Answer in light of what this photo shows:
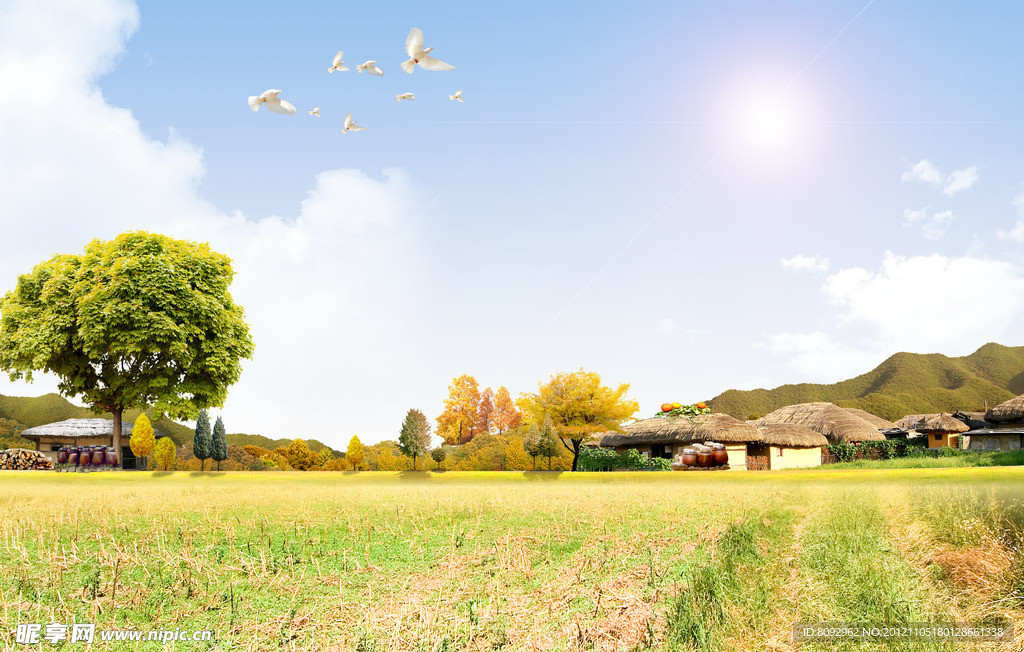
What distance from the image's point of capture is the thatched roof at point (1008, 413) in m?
35.6

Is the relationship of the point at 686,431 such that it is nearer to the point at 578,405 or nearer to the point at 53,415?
the point at 578,405

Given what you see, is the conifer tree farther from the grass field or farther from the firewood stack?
the grass field

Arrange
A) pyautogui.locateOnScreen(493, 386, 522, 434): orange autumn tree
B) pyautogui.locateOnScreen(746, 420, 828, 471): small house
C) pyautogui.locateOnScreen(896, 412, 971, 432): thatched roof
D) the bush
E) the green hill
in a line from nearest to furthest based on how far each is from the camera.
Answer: the bush
pyautogui.locateOnScreen(746, 420, 828, 471): small house
pyautogui.locateOnScreen(896, 412, 971, 432): thatched roof
pyautogui.locateOnScreen(493, 386, 522, 434): orange autumn tree
the green hill

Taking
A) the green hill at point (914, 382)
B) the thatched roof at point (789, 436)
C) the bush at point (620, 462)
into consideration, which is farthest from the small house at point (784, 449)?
the green hill at point (914, 382)

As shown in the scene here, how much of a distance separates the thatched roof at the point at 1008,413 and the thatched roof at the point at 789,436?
30.1 ft

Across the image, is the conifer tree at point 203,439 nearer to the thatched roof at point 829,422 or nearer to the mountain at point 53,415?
the mountain at point 53,415

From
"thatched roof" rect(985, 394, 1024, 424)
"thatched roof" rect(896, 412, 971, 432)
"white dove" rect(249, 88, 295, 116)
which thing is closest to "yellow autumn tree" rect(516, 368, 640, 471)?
"white dove" rect(249, 88, 295, 116)

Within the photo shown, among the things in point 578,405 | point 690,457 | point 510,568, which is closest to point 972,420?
point 690,457

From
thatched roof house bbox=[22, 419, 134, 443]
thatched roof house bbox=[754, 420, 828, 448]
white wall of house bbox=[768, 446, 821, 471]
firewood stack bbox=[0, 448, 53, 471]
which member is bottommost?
white wall of house bbox=[768, 446, 821, 471]

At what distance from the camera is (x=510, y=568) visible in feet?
27.4

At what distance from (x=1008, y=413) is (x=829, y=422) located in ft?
33.5

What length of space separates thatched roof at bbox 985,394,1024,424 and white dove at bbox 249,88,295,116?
133ft

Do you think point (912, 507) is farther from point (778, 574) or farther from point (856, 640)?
point (856, 640)

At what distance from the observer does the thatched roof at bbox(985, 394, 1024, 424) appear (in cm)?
3562
